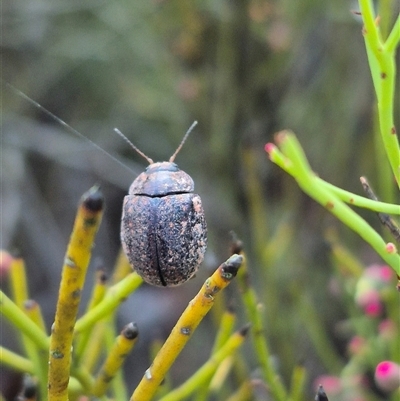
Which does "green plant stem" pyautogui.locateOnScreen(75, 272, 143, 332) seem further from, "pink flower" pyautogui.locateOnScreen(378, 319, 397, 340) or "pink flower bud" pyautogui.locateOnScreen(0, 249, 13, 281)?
"pink flower" pyautogui.locateOnScreen(378, 319, 397, 340)

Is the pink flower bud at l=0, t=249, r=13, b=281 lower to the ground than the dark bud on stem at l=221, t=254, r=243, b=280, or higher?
lower

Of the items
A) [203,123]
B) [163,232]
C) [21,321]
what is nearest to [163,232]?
[163,232]

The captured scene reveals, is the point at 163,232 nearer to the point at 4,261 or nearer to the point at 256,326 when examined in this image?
the point at 256,326

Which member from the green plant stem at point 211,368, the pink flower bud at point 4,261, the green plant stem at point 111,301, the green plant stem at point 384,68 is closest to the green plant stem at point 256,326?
the green plant stem at point 211,368

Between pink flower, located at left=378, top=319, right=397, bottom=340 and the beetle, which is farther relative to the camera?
pink flower, located at left=378, top=319, right=397, bottom=340

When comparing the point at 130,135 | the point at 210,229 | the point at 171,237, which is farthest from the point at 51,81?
the point at 171,237

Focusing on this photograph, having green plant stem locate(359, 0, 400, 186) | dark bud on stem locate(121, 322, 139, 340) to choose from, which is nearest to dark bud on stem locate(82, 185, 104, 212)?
dark bud on stem locate(121, 322, 139, 340)
